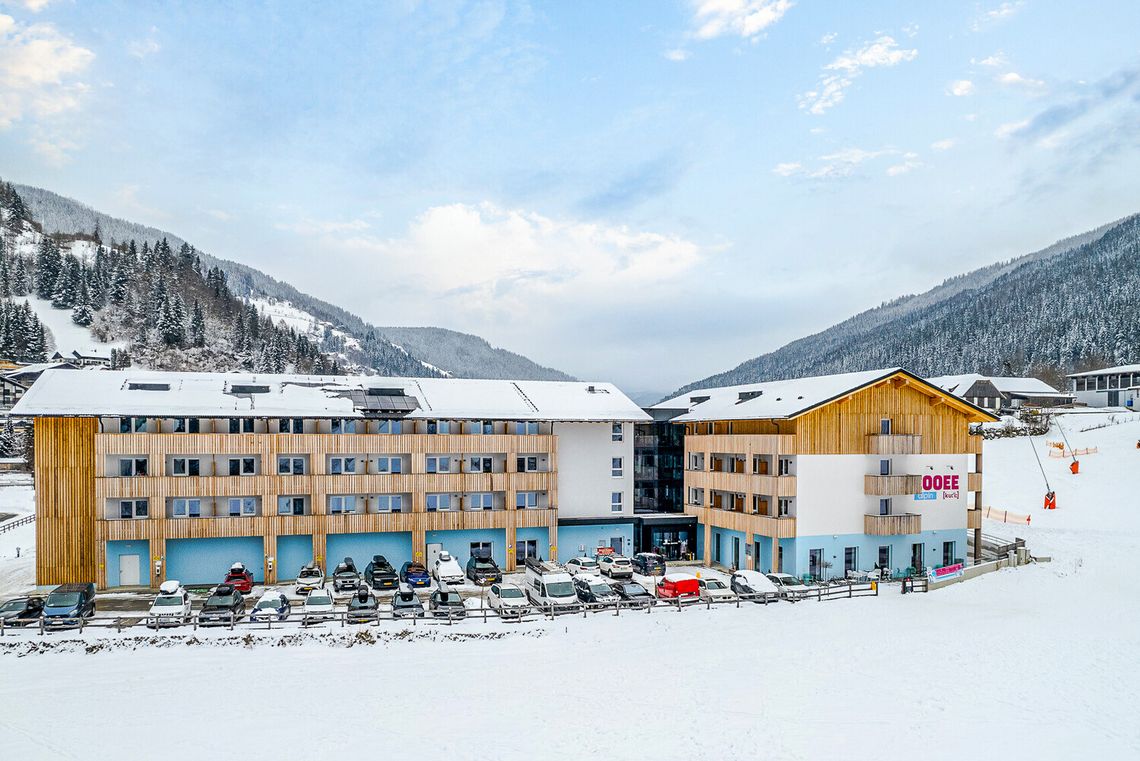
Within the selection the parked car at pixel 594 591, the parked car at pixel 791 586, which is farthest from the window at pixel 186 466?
the parked car at pixel 791 586

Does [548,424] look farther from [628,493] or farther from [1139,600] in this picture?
[1139,600]

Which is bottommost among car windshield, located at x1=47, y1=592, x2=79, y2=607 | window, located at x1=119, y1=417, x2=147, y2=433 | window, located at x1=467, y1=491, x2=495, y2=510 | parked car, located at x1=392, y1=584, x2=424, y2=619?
parked car, located at x1=392, y1=584, x2=424, y2=619

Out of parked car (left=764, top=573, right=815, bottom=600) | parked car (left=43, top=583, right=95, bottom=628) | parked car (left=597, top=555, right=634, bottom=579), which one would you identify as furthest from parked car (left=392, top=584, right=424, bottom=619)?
parked car (left=764, top=573, right=815, bottom=600)

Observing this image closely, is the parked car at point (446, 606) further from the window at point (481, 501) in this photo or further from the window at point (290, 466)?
the window at point (290, 466)

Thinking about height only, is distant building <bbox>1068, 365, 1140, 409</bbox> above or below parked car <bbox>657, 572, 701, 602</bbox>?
above

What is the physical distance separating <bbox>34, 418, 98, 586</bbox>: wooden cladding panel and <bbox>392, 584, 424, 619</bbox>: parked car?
65.2 ft

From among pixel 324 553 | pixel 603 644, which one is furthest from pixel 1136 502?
pixel 324 553

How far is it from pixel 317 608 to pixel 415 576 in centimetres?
923

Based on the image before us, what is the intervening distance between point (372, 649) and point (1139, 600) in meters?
37.0

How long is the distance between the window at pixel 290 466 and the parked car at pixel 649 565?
2146 centimetres

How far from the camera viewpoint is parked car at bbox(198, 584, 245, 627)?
3200 cm

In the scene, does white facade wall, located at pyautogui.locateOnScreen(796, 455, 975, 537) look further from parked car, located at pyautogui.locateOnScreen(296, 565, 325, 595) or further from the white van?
parked car, located at pyautogui.locateOnScreen(296, 565, 325, 595)

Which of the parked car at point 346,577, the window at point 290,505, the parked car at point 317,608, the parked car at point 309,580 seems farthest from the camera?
the window at point 290,505

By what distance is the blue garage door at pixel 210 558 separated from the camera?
43.8 metres
